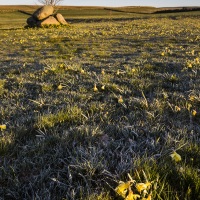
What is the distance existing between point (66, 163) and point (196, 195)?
55.4 inches

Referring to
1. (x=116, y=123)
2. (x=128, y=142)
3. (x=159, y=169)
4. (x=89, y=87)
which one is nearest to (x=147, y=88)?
(x=89, y=87)

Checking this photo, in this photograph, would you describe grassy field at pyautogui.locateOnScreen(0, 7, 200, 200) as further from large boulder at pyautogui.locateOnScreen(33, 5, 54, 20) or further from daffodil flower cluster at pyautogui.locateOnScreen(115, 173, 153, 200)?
large boulder at pyautogui.locateOnScreen(33, 5, 54, 20)

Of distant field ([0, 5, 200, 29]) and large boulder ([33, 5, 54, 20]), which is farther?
distant field ([0, 5, 200, 29])

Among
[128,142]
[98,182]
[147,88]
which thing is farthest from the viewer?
[147,88]

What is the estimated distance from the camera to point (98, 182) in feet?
8.32

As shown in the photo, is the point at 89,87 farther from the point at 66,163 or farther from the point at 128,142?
the point at 66,163

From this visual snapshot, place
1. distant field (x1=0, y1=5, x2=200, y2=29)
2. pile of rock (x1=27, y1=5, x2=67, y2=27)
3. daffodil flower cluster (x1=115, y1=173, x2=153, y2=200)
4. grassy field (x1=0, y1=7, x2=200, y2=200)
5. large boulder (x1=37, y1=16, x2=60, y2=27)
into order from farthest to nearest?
distant field (x1=0, y1=5, x2=200, y2=29) < pile of rock (x1=27, y1=5, x2=67, y2=27) < large boulder (x1=37, y1=16, x2=60, y2=27) < grassy field (x1=0, y1=7, x2=200, y2=200) < daffodil flower cluster (x1=115, y1=173, x2=153, y2=200)

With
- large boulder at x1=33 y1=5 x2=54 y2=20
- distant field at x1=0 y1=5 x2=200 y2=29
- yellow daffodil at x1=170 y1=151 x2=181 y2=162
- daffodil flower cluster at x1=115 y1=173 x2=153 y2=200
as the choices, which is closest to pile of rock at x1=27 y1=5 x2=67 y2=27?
large boulder at x1=33 y1=5 x2=54 y2=20

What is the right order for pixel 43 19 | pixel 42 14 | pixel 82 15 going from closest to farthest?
pixel 43 19, pixel 42 14, pixel 82 15

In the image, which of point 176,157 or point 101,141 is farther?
point 101,141

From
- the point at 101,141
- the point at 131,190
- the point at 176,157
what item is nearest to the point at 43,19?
the point at 101,141

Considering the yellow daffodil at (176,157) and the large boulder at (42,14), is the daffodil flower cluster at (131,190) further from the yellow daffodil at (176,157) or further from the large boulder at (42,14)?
the large boulder at (42,14)

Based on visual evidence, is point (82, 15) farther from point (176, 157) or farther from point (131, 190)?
point (131, 190)

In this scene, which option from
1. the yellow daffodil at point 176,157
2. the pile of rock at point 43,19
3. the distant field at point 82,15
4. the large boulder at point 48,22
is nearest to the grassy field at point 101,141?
the yellow daffodil at point 176,157
